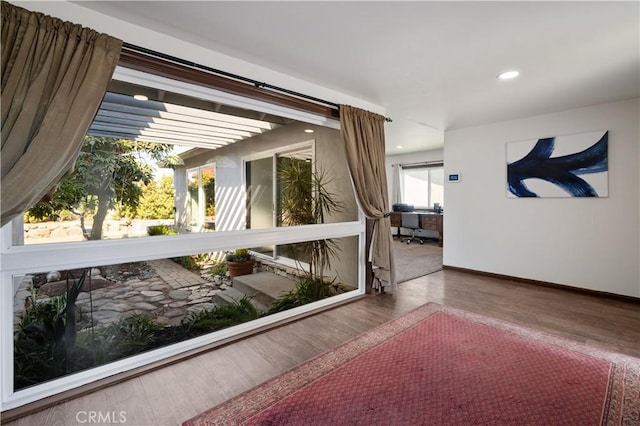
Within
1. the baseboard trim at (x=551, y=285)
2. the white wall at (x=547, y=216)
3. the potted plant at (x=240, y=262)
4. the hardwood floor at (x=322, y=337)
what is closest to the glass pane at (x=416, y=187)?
the white wall at (x=547, y=216)

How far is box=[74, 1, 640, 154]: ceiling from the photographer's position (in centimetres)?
182

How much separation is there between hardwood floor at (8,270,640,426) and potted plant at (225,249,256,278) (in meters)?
0.60

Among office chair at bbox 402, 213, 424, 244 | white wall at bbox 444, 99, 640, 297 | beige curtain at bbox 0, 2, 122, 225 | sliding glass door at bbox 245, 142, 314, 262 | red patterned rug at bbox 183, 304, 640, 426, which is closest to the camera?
beige curtain at bbox 0, 2, 122, 225

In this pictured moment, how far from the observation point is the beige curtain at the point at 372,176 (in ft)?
10.3

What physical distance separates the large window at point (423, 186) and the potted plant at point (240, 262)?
6282 millimetres

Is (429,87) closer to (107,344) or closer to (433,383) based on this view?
(433,383)

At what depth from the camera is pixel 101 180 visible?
2.04 meters

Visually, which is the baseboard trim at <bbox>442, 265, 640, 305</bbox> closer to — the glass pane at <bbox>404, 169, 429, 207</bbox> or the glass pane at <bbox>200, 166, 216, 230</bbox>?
the glass pane at <bbox>404, 169, 429, 207</bbox>

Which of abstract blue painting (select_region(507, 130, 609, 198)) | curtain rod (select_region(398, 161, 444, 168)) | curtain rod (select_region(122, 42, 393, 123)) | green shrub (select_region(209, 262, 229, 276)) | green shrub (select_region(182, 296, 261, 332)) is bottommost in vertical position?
green shrub (select_region(182, 296, 261, 332))

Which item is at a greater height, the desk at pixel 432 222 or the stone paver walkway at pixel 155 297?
the desk at pixel 432 222

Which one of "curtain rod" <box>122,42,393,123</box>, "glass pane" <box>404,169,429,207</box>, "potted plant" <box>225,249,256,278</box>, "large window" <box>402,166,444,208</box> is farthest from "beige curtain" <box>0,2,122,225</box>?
"glass pane" <box>404,169,429,207</box>

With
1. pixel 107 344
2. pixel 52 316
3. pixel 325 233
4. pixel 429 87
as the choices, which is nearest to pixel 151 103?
pixel 52 316

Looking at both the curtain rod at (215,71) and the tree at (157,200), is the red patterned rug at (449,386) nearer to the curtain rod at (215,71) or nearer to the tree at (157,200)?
the tree at (157,200)

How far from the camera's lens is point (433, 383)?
189cm
